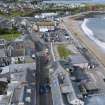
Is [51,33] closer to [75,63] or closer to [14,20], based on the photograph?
[14,20]

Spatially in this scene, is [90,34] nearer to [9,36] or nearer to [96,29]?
[96,29]

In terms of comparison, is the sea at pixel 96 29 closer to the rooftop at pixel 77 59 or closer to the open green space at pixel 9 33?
the rooftop at pixel 77 59

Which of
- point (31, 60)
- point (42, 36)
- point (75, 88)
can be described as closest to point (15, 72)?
point (31, 60)

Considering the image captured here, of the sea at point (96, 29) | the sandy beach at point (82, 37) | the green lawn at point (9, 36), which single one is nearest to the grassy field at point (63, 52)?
the sandy beach at point (82, 37)

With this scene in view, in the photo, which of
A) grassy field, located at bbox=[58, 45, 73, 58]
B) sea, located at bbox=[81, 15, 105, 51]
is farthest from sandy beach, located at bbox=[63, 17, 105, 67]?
grassy field, located at bbox=[58, 45, 73, 58]

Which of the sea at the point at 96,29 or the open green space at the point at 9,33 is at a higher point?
the open green space at the point at 9,33

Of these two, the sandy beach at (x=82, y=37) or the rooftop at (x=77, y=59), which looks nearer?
the rooftop at (x=77, y=59)
